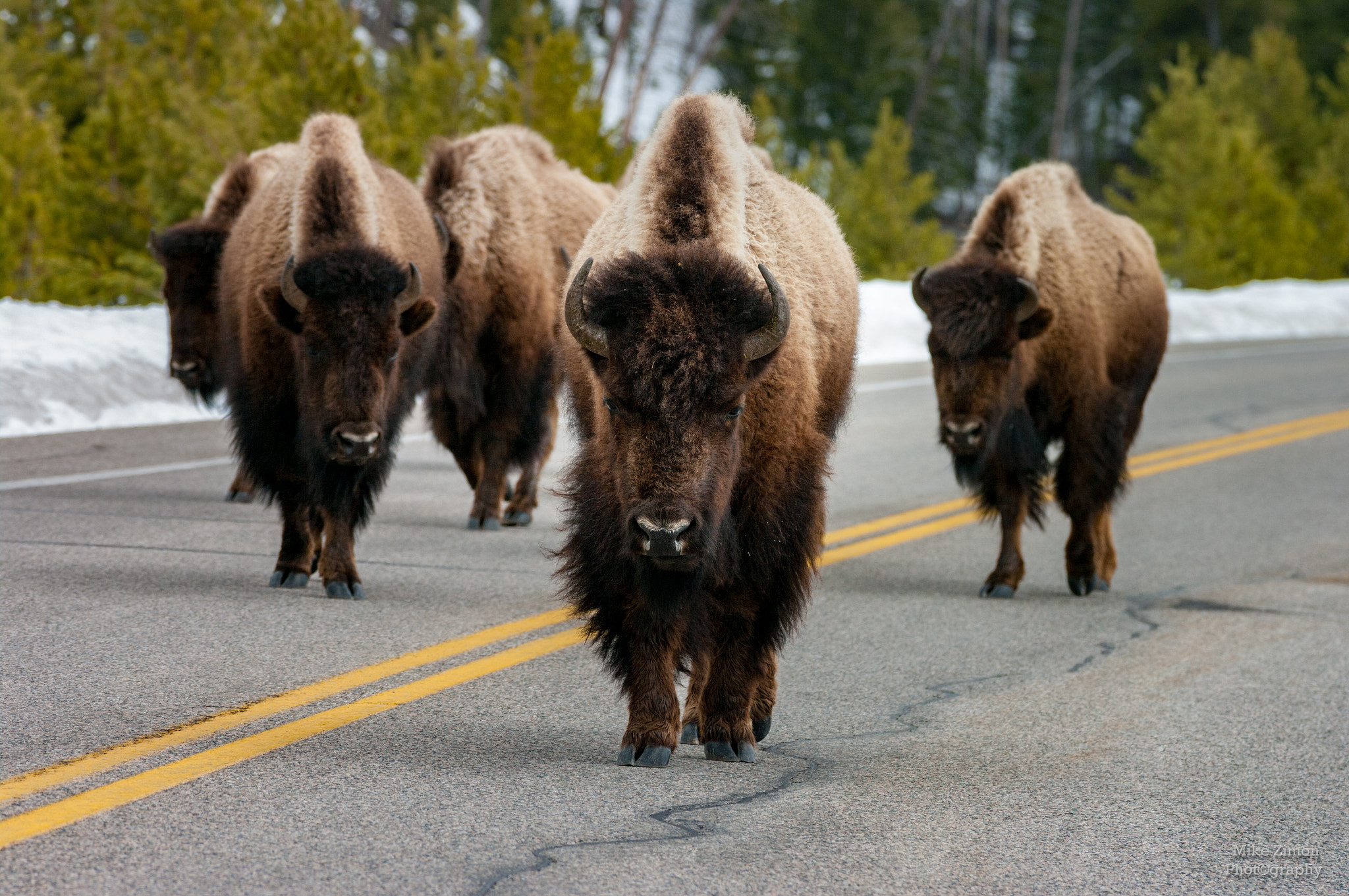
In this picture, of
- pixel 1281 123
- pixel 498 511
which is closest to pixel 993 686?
pixel 498 511

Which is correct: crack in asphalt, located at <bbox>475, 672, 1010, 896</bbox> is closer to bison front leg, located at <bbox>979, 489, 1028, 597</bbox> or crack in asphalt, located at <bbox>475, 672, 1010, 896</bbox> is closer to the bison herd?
the bison herd

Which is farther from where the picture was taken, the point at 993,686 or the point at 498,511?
the point at 498,511

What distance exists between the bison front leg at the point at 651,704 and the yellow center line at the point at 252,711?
1.22 metres

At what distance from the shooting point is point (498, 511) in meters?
9.18

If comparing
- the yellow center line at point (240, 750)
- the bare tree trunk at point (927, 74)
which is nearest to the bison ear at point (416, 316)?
the yellow center line at point (240, 750)

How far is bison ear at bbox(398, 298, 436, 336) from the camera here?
24.0 feet

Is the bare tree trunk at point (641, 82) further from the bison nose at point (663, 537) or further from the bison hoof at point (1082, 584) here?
the bison nose at point (663, 537)

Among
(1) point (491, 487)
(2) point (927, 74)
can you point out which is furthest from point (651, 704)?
(2) point (927, 74)

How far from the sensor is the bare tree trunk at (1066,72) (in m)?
55.7

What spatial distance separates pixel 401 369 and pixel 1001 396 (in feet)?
10.0

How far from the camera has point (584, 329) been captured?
4.57 meters

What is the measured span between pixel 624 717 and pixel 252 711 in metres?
1.24

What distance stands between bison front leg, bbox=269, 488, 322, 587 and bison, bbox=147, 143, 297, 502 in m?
2.56

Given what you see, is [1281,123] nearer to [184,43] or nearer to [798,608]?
[184,43]
